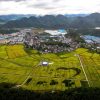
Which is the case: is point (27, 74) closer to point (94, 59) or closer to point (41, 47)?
point (94, 59)

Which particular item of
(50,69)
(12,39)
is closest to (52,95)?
(50,69)

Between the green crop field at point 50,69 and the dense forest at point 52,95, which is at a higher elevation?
the dense forest at point 52,95

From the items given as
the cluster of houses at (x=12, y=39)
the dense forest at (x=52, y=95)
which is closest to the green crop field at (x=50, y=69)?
the dense forest at (x=52, y=95)

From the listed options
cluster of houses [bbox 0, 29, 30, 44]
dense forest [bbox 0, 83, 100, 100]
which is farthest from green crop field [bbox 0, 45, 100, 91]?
cluster of houses [bbox 0, 29, 30, 44]

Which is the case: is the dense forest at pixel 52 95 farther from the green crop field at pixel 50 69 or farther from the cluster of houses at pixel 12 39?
the cluster of houses at pixel 12 39

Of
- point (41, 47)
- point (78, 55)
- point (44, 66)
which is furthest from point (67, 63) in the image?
point (41, 47)

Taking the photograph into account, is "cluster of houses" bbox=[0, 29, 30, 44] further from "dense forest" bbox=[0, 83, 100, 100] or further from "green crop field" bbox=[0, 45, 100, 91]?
"dense forest" bbox=[0, 83, 100, 100]

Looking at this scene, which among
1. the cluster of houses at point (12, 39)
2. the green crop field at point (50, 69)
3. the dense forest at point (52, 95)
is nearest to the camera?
the dense forest at point (52, 95)

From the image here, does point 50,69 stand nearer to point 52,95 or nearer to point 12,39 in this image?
point 52,95

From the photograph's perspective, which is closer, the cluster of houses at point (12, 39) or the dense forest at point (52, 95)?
the dense forest at point (52, 95)
